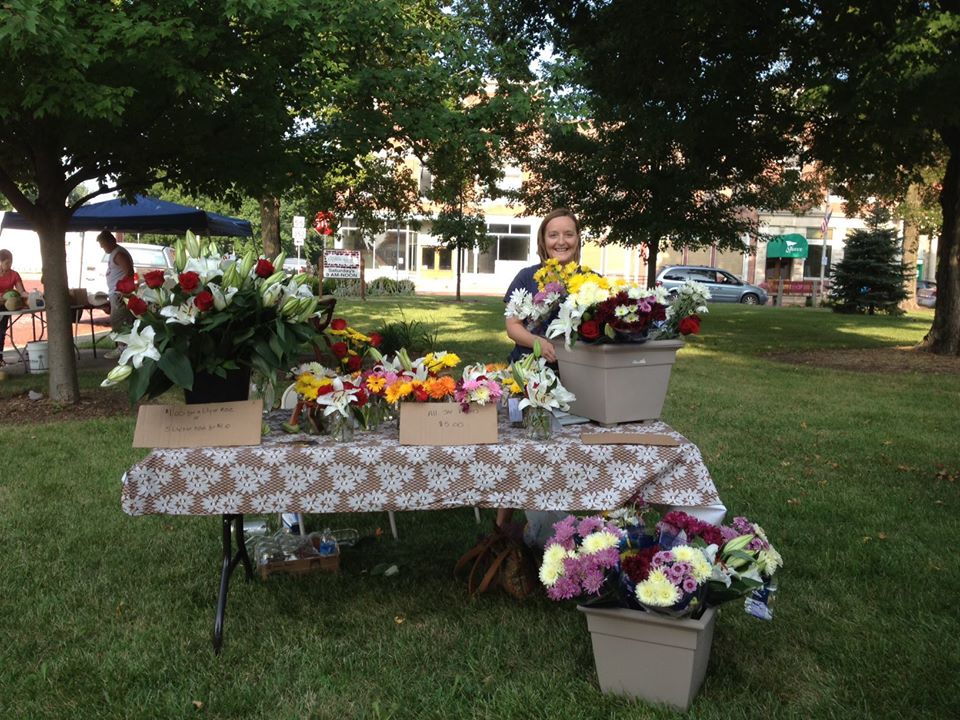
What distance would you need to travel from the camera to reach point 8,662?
9.66ft

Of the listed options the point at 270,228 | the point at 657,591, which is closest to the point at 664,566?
the point at 657,591

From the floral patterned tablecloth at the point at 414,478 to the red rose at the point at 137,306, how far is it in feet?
1.54

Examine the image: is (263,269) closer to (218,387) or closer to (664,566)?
(218,387)

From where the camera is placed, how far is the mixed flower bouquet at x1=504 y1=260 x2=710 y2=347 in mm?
2811

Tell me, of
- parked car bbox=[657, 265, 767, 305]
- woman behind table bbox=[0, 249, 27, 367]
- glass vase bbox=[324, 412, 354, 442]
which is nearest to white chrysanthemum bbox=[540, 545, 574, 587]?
glass vase bbox=[324, 412, 354, 442]

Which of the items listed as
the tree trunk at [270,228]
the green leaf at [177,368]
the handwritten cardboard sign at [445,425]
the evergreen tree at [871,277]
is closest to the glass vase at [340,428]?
the handwritten cardboard sign at [445,425]

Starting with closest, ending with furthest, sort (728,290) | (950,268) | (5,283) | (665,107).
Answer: (5,283) → (665,107) → (950,268) → (728,290)

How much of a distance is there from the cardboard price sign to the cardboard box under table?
14122mm

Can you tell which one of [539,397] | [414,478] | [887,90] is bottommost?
[414,478]

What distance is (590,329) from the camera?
281 centimetres

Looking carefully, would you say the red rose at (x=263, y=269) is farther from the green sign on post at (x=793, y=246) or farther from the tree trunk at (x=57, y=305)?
the green sign on post at (x=793, y=246)

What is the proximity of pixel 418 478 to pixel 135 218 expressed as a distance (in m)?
10.8

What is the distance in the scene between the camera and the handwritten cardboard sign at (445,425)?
2.82 meters

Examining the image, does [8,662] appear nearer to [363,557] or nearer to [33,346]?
[363,557]
